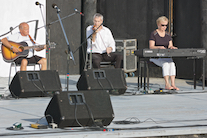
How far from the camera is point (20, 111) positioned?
3.23 metres

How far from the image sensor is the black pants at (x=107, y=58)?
4926mm

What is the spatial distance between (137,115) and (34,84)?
1.46 meters

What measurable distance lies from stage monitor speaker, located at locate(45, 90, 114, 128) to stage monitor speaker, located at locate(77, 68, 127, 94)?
1.45 metres

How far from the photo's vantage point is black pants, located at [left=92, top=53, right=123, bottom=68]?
16.2ft

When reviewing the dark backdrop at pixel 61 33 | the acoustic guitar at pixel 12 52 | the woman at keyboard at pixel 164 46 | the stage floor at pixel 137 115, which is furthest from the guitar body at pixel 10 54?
the dark backdrop at pixel 61 33

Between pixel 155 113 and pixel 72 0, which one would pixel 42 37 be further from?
pixel 155 113

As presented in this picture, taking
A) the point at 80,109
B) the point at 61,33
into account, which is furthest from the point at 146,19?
the point at 80,109

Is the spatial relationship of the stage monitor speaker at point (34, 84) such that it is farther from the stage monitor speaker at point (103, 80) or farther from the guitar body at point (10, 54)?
the guitar body at point (10, 54)

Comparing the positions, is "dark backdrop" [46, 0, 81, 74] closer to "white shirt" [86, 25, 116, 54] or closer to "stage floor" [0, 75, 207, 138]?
"white shirt" [86, 25, 116, 54]

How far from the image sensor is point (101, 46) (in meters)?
5.11

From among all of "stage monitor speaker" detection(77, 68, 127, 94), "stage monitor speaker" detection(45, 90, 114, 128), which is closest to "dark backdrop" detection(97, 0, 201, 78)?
"stage monitor speaker" detection(77, 68, 127, 94)

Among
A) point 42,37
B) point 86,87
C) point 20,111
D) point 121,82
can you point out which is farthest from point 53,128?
point 42,37

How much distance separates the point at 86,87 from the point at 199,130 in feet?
5.86

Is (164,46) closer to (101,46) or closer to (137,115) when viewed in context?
(101,46)
